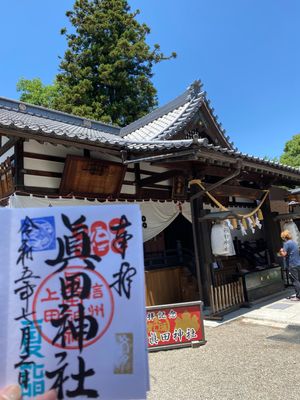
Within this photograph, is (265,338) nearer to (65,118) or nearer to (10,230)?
(10,230)

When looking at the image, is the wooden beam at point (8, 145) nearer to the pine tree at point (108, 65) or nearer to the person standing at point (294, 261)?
the person standing at point (294, 261)

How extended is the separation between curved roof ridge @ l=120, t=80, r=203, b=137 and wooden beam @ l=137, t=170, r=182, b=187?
4020 mm

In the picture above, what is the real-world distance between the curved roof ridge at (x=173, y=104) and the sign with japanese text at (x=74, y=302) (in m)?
10.3

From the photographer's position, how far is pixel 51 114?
12188 millimetres

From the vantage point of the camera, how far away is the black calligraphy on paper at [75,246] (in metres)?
1.63

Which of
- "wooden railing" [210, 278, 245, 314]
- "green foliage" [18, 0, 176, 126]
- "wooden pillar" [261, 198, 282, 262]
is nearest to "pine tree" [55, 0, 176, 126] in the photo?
"green foliage" [18, 0, 176, 126]

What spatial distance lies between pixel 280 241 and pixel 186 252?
3645 millimetres

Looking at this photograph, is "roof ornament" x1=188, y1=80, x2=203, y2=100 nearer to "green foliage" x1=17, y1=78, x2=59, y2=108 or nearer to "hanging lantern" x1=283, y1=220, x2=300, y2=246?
"hanging lantern" x1=283, y1=220, x2=300, y2=246

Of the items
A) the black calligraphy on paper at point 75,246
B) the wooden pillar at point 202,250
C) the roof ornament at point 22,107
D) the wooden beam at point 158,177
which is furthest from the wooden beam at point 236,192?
the roof ornament at point 22,107

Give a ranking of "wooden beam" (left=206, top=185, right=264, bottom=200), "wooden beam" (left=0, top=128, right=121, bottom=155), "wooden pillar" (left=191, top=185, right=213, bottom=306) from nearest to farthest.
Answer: "wooden beam" (left=0, top=128, right=121, bottom=155), "wooden pillar" (left=191, top=185, right=213, bottom=306), "wooden beam" (left=206, top=185, right=264, bottom=200)

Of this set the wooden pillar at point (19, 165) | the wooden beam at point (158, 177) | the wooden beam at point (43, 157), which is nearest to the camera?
the wooden pillar at point (19, 165)

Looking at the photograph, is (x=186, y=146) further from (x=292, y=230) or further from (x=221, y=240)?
(x=292, y=230)

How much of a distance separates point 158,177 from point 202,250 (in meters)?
2.17

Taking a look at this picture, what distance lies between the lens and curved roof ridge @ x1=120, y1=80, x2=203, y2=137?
1113 centimetres
